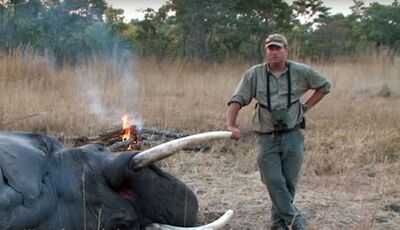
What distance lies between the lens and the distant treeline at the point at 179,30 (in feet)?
56.1

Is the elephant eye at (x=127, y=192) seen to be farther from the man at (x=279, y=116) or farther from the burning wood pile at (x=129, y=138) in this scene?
the burning wood pile at (x=129, y=138)

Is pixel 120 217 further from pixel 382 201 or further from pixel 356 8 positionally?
pixel 356 8

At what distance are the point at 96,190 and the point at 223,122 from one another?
20.6ft

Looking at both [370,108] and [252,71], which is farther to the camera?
[370,108]

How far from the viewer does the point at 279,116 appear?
5.12 metres

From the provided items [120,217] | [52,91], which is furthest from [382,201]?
[52,91]

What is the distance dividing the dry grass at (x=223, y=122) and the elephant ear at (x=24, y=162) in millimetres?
1683

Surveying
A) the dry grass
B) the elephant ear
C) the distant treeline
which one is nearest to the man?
the dry grass

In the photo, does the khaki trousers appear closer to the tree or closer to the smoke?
the smoke

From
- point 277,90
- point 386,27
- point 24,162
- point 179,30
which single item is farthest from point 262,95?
point 386,27

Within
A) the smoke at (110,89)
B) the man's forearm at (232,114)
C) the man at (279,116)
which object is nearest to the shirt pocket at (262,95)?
the man at (279,116)

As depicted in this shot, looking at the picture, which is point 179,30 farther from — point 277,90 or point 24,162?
point 24,162

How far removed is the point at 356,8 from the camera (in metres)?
30.8

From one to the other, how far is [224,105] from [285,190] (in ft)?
22.4
